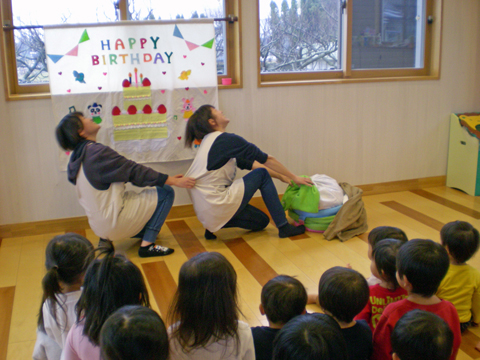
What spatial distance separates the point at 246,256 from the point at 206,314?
1.58 meters

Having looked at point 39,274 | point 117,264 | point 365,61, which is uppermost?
point 365,61

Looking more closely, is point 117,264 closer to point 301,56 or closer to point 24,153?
point 24,153

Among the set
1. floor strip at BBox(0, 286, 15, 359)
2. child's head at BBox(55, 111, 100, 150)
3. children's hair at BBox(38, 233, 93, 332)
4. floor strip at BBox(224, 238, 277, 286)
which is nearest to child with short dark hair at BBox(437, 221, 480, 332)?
floor strip at BBox(224, 238, 277, 286)

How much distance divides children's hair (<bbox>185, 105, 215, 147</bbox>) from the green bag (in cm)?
74

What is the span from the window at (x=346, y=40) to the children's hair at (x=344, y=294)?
2.38 meters

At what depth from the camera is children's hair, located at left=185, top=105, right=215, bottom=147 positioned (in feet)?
9.92

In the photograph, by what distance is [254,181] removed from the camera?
309 cm

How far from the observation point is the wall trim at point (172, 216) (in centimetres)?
330

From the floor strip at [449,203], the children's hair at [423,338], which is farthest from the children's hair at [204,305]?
the floor strip at [449,203]

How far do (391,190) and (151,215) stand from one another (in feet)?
7.23

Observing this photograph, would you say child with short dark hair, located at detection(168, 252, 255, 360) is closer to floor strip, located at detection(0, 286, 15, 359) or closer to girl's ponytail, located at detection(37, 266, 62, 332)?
girl's ponytail, located at detection(37, 266, 62, 332)

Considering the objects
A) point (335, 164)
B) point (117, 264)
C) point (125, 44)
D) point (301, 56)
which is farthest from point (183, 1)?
point (117, 264)

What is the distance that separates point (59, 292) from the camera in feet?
4.91

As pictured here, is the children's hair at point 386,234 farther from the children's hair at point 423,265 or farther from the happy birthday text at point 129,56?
the happy birthday text at point 129,56
